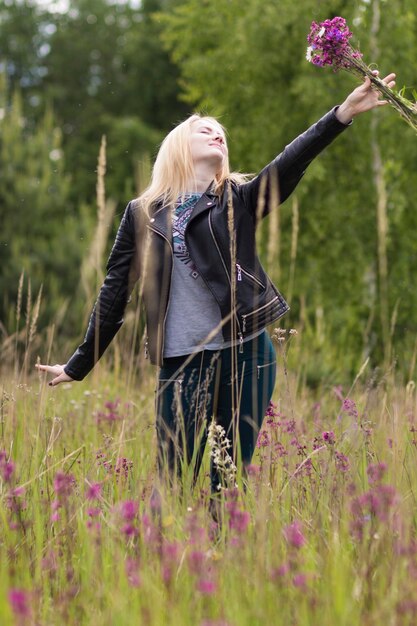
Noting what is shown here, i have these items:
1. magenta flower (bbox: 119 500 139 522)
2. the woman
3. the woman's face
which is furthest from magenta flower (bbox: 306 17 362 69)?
magenta flower (bbox: 119 500 139 522)

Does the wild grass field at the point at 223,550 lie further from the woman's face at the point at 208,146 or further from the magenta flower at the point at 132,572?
the woman's face at the point at 208,146

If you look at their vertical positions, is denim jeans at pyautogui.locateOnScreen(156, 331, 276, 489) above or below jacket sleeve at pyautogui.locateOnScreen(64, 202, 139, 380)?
below

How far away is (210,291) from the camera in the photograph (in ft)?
10.4

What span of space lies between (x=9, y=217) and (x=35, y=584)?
398 inches

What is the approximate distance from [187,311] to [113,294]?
1.20ft

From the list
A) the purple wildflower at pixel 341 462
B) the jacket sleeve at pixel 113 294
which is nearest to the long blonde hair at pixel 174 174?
the jacket sleeve at pixel 113 294

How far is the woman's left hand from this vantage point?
301cm

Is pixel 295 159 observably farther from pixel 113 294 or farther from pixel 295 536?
pixel 295 536

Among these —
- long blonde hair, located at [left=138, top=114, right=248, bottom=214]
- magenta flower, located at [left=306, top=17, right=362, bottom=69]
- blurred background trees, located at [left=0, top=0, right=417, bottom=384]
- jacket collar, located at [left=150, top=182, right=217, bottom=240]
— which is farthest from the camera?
blurred background trees, located at [left=0, top=0, right=417, bottom=384]

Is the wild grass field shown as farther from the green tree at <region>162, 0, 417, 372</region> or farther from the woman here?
the green tree at <region>162, 0, 417, 372</region>

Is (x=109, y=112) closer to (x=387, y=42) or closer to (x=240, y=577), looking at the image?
(x=387, y=42)

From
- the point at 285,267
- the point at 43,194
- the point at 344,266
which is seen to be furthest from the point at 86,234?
the point at 344,266

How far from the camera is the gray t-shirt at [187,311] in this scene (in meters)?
3.17

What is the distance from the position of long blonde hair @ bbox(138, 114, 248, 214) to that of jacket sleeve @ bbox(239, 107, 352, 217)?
232 millimetres
